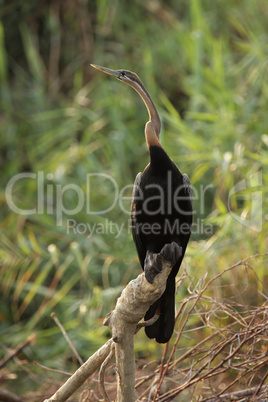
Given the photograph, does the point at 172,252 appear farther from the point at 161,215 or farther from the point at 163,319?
the point at 163,319

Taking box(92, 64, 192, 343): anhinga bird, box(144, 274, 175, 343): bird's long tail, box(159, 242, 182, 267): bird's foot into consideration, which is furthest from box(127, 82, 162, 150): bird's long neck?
box(144, 274, 175, 343): bird's long tail

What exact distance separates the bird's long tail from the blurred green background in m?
1.15

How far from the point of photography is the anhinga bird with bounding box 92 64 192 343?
112 inches

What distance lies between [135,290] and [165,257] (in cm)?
39

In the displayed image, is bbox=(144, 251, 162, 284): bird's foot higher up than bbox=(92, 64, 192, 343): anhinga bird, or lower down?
lower down

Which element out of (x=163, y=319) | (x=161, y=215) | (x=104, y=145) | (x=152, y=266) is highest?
(x=104, y=145)

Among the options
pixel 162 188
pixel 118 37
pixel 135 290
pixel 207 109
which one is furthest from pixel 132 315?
pixel 118 37

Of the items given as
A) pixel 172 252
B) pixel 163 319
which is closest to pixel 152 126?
pixel 172 252

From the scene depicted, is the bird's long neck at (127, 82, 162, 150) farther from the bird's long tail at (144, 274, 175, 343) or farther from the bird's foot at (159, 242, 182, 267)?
the bird's long tail at (144, 274, 175, 343)

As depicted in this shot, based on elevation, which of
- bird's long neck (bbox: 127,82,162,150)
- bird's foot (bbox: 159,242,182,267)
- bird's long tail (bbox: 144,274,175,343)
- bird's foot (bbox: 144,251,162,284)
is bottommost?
bird's long tail (bbox: 144,274,175,343)

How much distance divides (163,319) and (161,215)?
20.6 inches

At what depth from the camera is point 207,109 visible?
20.5 ft

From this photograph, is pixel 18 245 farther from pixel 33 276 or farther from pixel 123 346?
pixel 123 346

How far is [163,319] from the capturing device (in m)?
2.84
